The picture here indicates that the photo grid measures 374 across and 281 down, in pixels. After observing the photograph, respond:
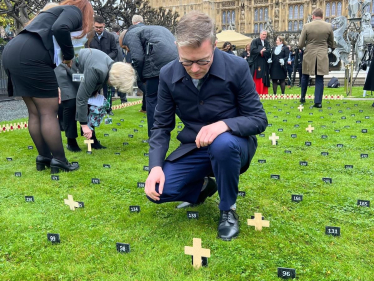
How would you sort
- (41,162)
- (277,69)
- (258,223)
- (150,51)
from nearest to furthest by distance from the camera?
(258,223) → (41,162) → (150,51) → (277,69)

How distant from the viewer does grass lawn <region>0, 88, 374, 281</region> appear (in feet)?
6.90

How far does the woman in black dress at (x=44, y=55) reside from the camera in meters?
3.54

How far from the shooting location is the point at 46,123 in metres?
3.76

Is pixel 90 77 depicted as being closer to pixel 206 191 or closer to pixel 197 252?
pixel 206 191

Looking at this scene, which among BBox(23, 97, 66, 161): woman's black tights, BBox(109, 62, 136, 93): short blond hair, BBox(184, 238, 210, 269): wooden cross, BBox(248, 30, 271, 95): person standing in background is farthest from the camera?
BBox(248, 30, 271, 95): person standing in background

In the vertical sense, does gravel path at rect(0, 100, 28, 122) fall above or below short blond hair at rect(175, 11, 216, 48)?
below

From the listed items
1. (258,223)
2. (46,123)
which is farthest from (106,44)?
(258,223)

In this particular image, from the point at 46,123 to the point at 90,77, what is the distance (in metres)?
0.81

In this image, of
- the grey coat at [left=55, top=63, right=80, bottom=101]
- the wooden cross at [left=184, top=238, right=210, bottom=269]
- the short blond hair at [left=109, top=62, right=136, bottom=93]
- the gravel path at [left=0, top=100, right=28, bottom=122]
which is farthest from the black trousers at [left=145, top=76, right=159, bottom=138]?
the gravel path at [left=0, top=100, right=28, bottom=122]

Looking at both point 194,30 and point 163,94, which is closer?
point 194,30

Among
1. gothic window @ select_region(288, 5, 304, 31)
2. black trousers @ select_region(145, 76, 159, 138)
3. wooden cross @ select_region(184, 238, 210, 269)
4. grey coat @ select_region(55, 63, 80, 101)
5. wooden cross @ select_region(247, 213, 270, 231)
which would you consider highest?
grey coat @ select_region(55, 63, 80, 101)

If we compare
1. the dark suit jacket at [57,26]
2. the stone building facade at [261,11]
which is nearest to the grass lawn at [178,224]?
the dark suit jacket at [57,26]

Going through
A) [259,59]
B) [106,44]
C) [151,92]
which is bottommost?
[259,59]

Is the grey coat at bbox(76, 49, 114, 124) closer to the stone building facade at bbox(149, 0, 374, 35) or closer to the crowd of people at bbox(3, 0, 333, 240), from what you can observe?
the crowd of people at bbox(3, 0, 333, 240)
